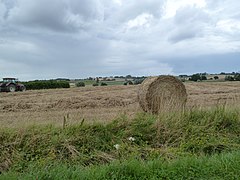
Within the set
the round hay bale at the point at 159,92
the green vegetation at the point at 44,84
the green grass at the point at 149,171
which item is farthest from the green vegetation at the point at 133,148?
the green vegetation at the point at 44,84

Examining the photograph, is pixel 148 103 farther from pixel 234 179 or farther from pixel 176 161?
pixel 234 179

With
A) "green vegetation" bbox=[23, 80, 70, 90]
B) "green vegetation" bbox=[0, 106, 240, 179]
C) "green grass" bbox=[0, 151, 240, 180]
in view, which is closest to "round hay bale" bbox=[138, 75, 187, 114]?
"green vegetation" bbox=[0, 106, 240, 179]

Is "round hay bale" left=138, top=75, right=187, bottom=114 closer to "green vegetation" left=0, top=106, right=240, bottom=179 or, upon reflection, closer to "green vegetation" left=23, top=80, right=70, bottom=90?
"green vegetation" left=0, top=106, right=240, bottom=179

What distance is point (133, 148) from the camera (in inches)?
261

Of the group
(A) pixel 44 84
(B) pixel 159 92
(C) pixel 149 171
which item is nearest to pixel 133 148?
(C) pixel 149 171

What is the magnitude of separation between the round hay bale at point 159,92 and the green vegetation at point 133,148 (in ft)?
10.3

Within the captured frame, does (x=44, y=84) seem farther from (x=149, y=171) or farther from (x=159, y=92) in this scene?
(x=149, y=171)

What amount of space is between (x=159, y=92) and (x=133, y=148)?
18.6 ft

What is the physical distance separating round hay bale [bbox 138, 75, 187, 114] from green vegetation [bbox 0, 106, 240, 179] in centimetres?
314

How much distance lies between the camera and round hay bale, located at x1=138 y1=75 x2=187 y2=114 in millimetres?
11594

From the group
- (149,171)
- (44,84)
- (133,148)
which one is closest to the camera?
(149,171)

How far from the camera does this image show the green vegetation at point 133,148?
5.09 metres

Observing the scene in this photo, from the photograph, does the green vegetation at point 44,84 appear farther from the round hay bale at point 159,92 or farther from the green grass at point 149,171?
the green grass at point 149,171

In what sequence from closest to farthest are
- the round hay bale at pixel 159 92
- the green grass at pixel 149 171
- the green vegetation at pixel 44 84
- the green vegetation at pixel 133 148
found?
the green grass at pixel 149 171 → the green vegetation at pixel 133 148 → the round hay bale at pixel 159 92 → the green vegetation at pixel 44 84
